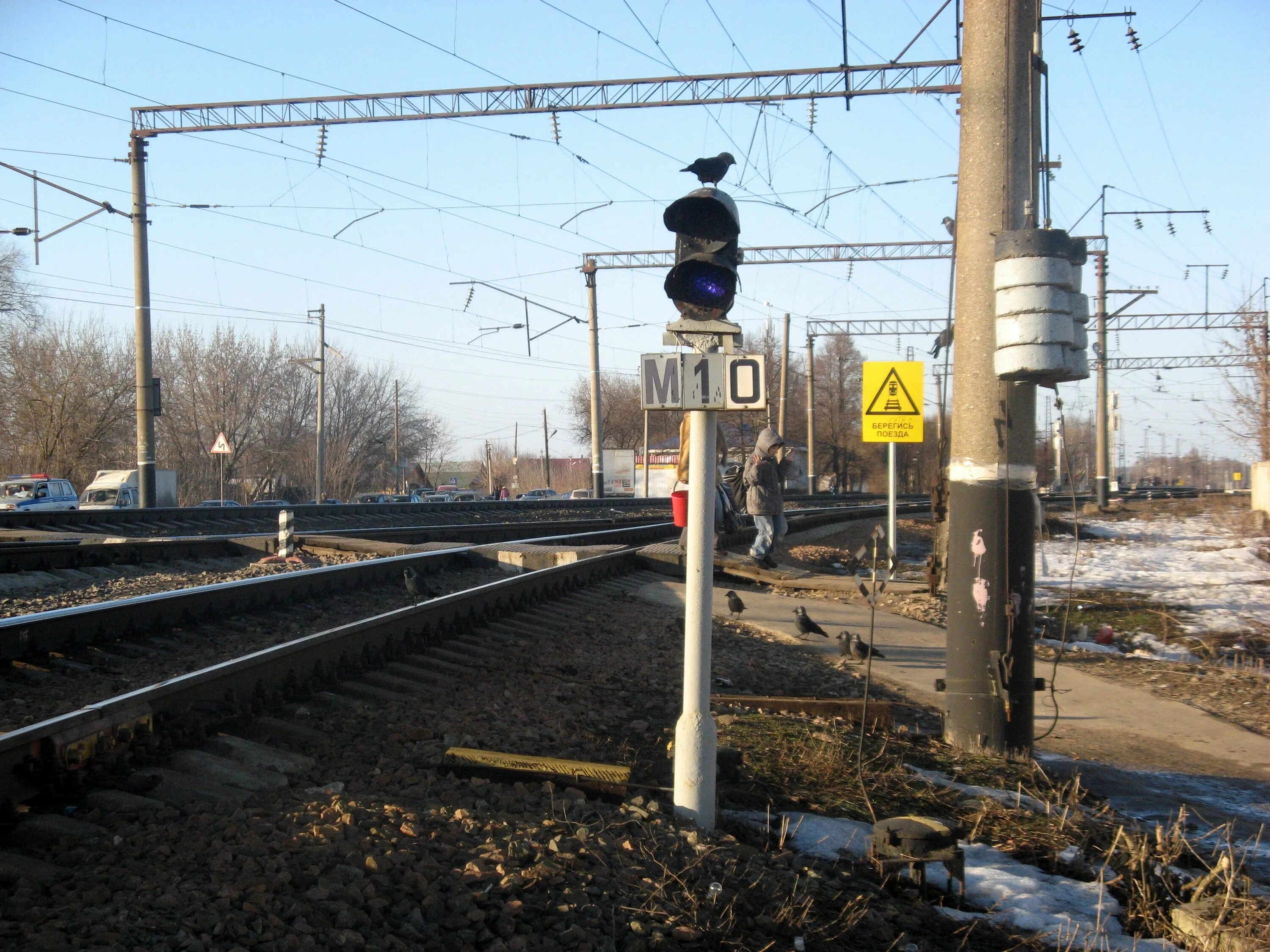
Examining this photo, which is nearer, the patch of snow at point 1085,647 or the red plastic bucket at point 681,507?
the red plastic bucket at point 681,507

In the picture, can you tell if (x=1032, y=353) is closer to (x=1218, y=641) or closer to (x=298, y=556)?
(x=1218, y=641)

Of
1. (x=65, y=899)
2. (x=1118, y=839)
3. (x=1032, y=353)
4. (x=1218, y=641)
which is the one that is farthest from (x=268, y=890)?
(x=1218, y=641)

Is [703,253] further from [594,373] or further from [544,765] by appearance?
[594,373]

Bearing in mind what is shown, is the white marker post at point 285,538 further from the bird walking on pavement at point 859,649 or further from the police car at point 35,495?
the police car at point 35,495

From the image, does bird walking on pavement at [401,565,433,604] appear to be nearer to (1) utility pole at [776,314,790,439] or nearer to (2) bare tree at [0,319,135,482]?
(1) utility pole at [776,314,790,439]

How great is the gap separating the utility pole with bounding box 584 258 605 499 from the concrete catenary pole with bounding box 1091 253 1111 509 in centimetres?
1817

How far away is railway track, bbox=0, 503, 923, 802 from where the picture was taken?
13.1 feet

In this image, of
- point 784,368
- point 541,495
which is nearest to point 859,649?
point 784,368

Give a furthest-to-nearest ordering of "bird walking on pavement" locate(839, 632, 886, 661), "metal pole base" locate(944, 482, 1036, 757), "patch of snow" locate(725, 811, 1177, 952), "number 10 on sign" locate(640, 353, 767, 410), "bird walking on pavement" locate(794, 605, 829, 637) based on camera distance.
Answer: "bird walking on pavement" locate(794, 605, 829, 637) → "bird walking on pavement" locate(839, 632, 886, 661) → "metal pole base" locate(944, 482, 1036, 757) → "number 10 on sign" locate(640, 353, 767, 410) → "patch of snow" locate(725, 811, 1177, 952)

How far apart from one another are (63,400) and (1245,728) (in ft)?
164

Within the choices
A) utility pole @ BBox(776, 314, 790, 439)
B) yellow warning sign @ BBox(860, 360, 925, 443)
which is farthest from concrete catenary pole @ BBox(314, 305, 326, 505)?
yellow warning sign @ BBox(860, 360, 925, 443)

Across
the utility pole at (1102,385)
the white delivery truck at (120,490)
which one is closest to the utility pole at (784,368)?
the utility pole at (1102,385)

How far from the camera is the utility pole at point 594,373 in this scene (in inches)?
1574

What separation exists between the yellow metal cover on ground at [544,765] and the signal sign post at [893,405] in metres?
11.4
